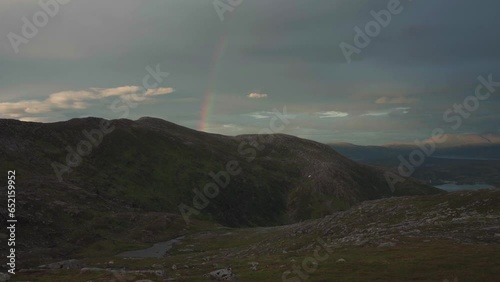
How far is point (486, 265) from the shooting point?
46.1 m

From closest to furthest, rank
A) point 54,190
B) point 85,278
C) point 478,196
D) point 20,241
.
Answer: point 85,278 → point 478,196 → point 20,241 → point 54,190

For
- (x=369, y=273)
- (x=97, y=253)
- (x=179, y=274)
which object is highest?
(x=369, y=273)

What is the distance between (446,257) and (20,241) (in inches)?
4592

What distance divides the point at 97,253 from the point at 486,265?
360ft

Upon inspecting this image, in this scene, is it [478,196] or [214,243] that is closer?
[478,196]

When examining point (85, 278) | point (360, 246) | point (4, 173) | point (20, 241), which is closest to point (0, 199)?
point (20, 241)

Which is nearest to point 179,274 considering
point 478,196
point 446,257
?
point 446,257

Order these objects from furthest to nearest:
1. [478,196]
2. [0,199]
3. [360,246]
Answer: [0,199] → [478,196] → [360,246]

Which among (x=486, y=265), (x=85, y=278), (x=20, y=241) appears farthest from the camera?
(x=20, y=241)

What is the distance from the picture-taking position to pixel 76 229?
136750 mm

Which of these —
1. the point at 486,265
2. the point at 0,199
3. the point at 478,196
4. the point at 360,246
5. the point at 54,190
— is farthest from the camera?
the point at 54,190

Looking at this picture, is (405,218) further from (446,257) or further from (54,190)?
(54,190)

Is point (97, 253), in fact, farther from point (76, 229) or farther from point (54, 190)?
point (54, 190)

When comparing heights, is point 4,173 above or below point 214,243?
above
